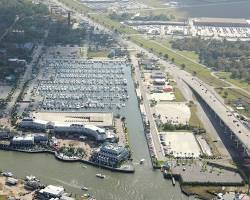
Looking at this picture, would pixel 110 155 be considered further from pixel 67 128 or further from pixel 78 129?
pixel 67 128

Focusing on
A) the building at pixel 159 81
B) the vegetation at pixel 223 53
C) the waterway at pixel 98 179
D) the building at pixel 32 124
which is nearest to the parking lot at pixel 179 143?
the waterway at pixel 98 179

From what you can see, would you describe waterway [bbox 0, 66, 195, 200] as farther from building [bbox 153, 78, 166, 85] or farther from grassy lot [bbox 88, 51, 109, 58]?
grassy lot [bbox 88, 51, 109, 58]

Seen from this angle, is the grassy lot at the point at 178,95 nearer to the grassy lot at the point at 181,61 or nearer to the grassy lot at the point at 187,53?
the grassy lot at the point at 181,61

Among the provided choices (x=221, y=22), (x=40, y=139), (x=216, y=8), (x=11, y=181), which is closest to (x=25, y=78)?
(x=40, y=139)

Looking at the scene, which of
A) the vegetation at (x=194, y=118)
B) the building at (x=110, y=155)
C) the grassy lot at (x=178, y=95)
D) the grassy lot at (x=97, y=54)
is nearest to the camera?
the building at (x=110, y=155)

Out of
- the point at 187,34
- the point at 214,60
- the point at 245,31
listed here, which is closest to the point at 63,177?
the point at 214,60

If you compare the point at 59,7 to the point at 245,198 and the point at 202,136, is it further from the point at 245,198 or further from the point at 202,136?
the point at 245,198
